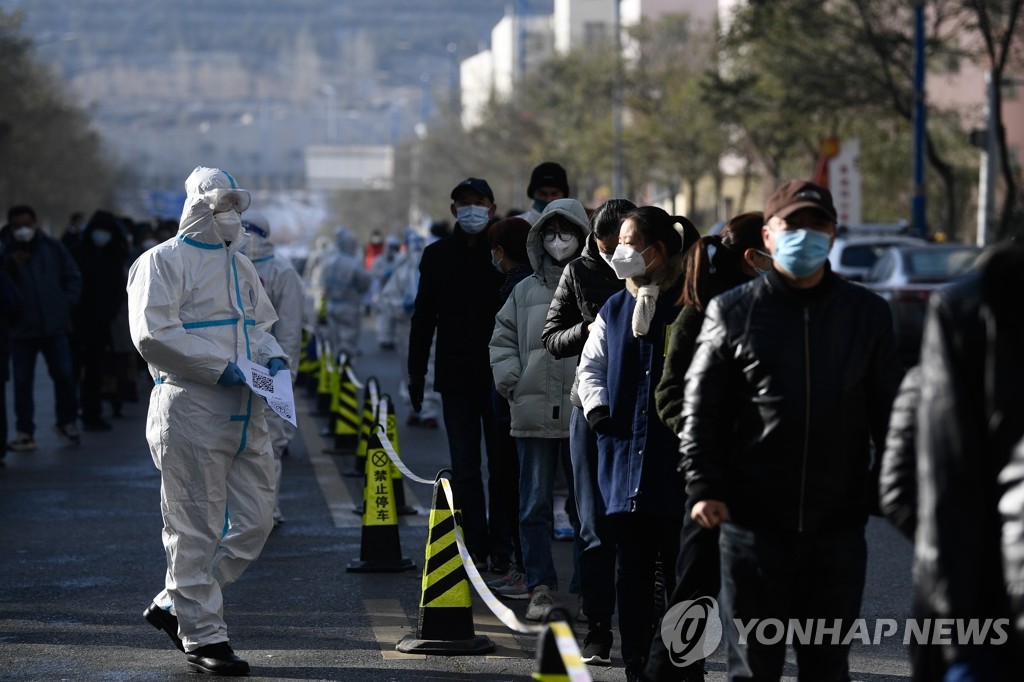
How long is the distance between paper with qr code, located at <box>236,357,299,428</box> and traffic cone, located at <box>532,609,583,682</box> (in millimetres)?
3035

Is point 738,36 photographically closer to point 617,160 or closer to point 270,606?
point 617,160

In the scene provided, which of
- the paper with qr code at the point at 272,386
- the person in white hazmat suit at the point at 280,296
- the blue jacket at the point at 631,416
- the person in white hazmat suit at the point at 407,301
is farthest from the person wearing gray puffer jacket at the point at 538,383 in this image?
the person in white hazmat suit at the point at 407,301

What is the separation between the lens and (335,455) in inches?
569

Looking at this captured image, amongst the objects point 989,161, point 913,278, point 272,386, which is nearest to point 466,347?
point 272,386

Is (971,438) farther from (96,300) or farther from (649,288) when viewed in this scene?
(96,300)

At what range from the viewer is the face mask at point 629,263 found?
630 centimetres

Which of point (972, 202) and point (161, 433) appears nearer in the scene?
point (161, 433)

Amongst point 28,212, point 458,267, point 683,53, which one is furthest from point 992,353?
point 683,53

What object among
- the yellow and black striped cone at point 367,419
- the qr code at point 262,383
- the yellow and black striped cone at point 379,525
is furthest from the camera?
the yellow and black striped cone at point 367,419

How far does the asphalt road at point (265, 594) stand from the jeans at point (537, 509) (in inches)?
11.9

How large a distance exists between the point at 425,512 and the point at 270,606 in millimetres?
2934

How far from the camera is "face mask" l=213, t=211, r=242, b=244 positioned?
7.05m

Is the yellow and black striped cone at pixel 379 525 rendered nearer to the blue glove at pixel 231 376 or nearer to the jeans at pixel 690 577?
the blue glove at pixel 231 376

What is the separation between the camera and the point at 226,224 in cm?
705
